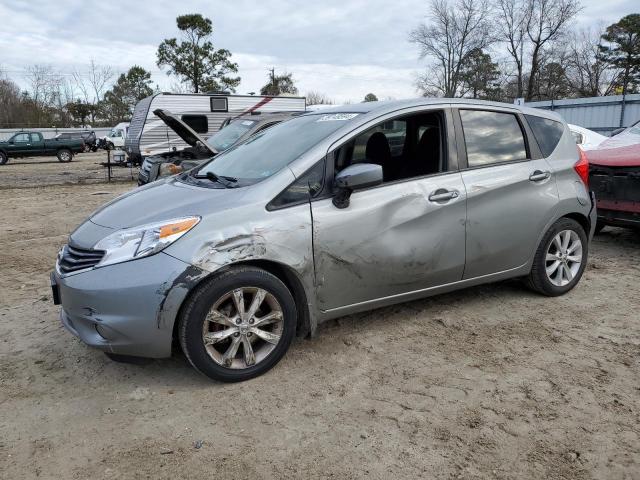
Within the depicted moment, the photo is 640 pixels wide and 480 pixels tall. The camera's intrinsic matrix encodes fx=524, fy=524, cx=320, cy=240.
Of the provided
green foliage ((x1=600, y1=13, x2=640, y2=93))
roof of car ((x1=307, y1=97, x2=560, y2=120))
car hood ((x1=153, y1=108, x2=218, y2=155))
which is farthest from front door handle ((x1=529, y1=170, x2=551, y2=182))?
green foliage ((x1=600, y1=13, x2=640, y2=93))

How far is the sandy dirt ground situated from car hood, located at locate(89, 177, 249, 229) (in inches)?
39.1

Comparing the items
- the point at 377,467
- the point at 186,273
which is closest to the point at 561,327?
the point at 377,467

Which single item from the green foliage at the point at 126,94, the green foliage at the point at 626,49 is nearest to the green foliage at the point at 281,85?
the green foliage at the point at 126,94

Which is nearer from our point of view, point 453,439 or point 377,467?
point 377,467

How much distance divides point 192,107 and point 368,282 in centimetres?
1419

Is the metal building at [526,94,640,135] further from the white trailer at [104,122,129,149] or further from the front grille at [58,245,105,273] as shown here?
the white trailer at [104,122,129,149]

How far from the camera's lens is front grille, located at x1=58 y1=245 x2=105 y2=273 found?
10.1 feet

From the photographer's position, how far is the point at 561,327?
3975mm

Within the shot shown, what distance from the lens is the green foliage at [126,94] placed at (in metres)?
51.7

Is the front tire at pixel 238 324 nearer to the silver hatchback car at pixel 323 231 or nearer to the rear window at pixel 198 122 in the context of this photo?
the silver hatchback car at pixel 323 231

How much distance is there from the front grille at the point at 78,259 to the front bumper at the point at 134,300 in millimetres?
75

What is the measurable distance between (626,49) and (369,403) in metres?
51.1

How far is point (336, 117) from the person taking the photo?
12.9ft

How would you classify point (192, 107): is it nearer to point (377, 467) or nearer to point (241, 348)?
point (241, 348)
